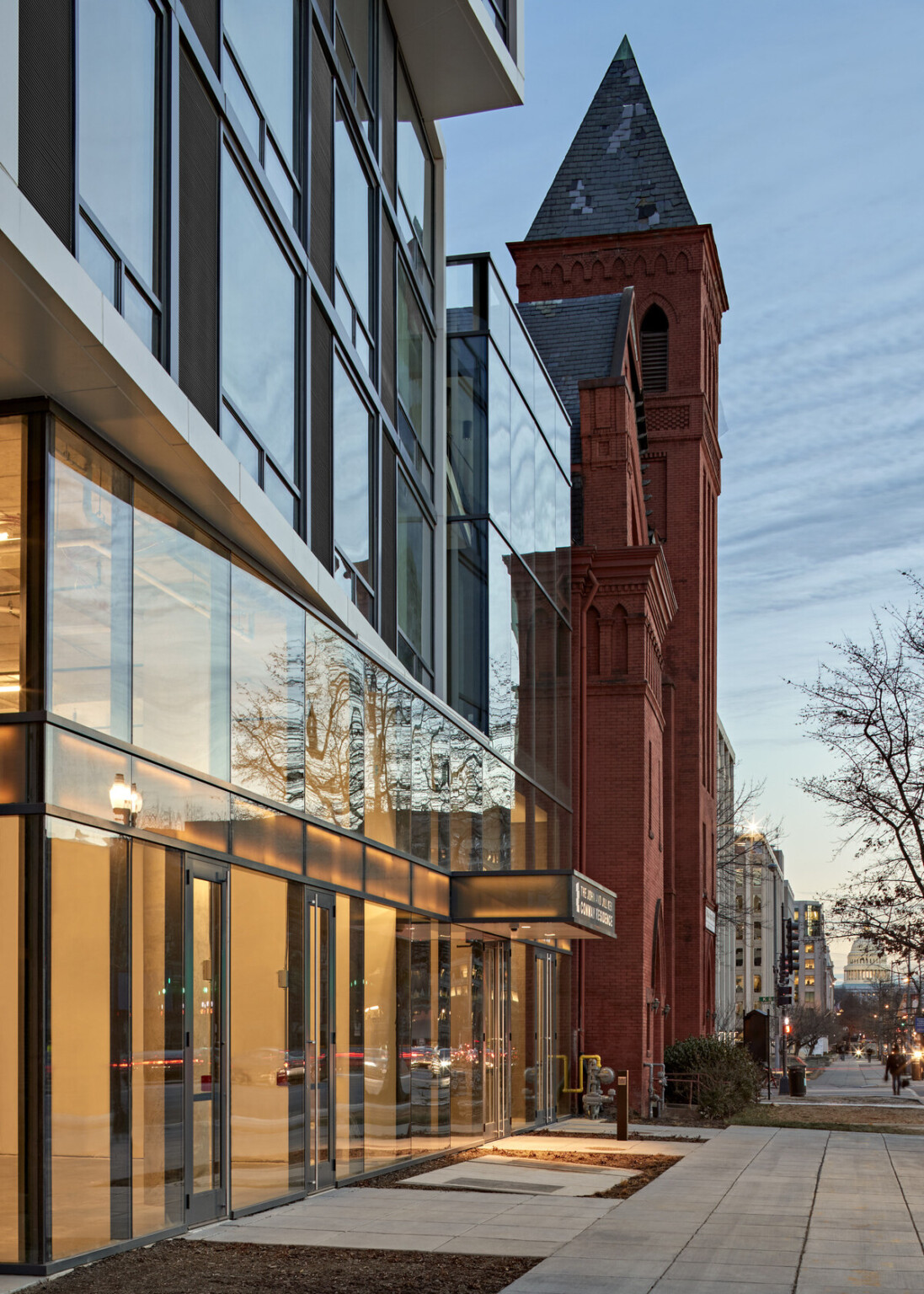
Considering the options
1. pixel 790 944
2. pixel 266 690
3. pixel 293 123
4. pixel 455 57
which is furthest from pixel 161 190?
pixel 790 944

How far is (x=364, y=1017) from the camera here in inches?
665

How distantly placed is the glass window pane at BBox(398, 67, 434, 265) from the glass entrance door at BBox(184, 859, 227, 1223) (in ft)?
36.9

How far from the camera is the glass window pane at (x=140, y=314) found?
1105cm

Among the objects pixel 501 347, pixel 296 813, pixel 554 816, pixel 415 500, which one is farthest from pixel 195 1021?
pixel 554 816

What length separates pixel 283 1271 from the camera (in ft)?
34.5

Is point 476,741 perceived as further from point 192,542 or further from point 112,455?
point 112,455

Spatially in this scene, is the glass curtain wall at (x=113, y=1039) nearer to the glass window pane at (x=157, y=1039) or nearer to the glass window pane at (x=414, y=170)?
the glass window pane at (x=157, y=1039)

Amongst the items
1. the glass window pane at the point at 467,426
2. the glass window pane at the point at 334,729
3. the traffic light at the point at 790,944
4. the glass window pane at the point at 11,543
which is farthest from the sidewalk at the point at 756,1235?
the traffic light at the point at 790,944

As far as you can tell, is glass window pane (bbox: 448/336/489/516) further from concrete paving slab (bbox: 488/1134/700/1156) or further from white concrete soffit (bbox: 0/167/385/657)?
white concrete soffit (bbox: 0/167/385/657)

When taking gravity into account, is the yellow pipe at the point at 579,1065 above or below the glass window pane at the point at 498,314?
below

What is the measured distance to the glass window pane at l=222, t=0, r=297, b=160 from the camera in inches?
539

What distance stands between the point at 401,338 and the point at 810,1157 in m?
12.2

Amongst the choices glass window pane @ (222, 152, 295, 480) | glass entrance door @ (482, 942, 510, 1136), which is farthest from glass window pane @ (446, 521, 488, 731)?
glass window pane @ (222, 152, 295, 480)

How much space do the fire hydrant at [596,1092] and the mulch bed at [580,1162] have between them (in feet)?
26.1
